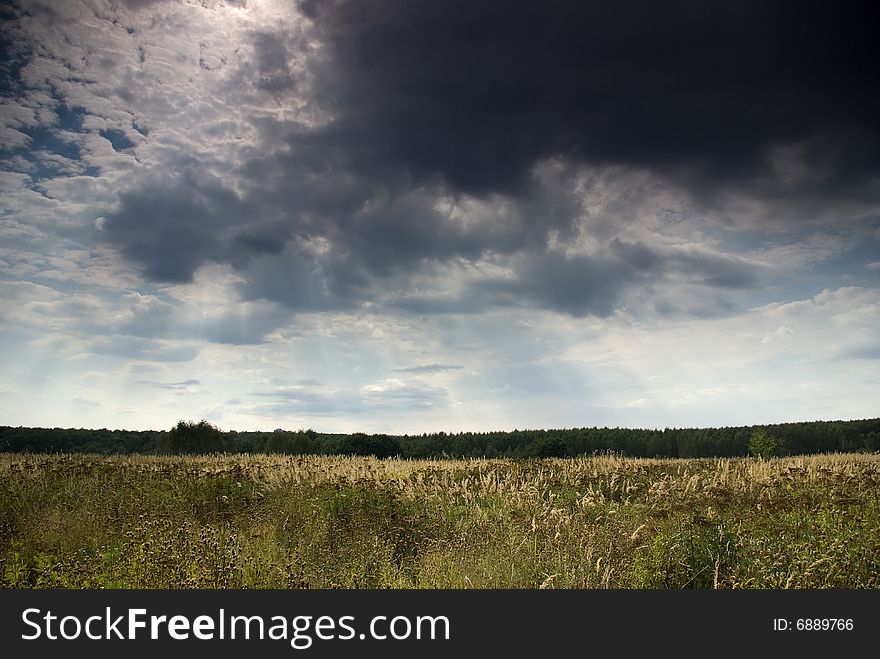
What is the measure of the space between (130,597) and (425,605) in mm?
3122

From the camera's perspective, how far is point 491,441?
102 metres

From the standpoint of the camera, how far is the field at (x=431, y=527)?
30.2ft

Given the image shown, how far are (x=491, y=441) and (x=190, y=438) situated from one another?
56.0 metres

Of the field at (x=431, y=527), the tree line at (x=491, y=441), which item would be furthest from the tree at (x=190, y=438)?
the field at (x=431, y=527)

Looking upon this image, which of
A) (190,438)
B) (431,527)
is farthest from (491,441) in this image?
(431,527)

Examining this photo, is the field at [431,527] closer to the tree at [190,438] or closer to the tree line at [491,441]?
the tree line at [491,441]

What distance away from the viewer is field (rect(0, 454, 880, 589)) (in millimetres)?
9195

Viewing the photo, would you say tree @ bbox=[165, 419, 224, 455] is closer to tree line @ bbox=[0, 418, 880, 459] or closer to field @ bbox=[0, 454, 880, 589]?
tree line @ bbox=[0, 418, 880, 459]

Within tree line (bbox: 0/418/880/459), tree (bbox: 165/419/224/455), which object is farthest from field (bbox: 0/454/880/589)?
tree (bbox: 165/419/224/455)

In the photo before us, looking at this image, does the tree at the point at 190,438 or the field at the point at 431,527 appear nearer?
the field at the point at 431,527

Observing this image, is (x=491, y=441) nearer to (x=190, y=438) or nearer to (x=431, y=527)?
(x=190, y=438)

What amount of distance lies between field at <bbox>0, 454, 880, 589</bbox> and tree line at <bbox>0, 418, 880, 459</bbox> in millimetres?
27797

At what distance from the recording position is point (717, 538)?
10.1 meters

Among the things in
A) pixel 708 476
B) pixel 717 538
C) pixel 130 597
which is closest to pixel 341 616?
pixel 130 597
